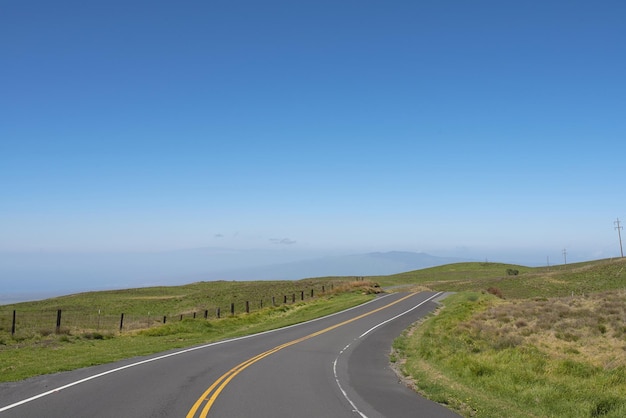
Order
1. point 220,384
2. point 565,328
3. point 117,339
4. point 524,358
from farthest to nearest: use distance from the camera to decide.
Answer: point 565,328
point 117,339
point 524,358
point 220,384

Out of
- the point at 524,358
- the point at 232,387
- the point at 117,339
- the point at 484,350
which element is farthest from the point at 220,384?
the point at 117,339

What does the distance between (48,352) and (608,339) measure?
Result: 27971mm

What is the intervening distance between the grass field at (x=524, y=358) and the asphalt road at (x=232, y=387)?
1.44 metres

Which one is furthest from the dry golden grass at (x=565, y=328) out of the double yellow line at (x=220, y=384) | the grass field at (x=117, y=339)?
the grass field at (x=117, y=339)

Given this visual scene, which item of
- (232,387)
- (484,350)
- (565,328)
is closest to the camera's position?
(232,387)

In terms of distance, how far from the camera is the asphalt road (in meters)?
11.2

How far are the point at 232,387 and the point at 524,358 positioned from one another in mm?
11820

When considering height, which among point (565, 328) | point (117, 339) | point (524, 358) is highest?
point (524, 358)

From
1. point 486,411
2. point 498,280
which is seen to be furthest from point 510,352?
point 498,280

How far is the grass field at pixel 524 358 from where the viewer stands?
12736 mm

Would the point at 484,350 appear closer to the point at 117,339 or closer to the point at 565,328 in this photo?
the point at 565,328

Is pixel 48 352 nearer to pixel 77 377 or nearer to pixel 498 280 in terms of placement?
pixel 77 377

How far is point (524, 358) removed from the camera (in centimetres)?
1908

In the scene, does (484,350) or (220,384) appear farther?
(484,350)
